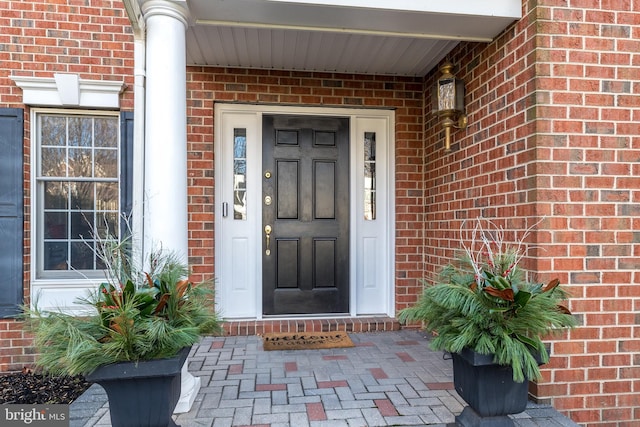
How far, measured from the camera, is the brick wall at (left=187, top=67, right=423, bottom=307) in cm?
326

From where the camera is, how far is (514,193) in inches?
88.1

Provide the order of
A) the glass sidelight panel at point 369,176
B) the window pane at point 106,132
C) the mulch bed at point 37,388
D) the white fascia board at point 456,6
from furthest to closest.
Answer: the glass sidelight panel at point 369,176
the window pane at point 106,132
the mulch bed at point 37,388
the white fascia board at point 456,6

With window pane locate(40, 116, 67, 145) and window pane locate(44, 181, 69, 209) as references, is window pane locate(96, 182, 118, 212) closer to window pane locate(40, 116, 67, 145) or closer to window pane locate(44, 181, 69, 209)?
window pane locate(44, 181, 69, 209)

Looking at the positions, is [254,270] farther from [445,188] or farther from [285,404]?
[445,188]

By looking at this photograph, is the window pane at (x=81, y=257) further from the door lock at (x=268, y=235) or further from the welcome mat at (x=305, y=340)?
the welcome mat at (x=305, y=340)

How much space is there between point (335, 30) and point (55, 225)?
2888mm

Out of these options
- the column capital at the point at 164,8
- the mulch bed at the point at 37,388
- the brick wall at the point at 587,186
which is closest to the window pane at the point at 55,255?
the mulch bed at the point at 37,388

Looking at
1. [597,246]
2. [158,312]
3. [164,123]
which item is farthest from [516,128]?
[158,312]

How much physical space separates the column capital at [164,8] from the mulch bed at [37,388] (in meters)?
2.77

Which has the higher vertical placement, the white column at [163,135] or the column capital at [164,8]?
the column capital at [164,8]

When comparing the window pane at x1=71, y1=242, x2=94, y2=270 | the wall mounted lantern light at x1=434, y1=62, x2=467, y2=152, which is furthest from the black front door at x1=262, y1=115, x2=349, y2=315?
the window pane at x1=71, y1=242, x2=94, y2=270

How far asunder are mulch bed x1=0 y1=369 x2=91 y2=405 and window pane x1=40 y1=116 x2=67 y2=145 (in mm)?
1945

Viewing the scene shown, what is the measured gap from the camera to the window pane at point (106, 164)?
325 cm

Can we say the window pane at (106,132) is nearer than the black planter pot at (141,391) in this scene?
No
